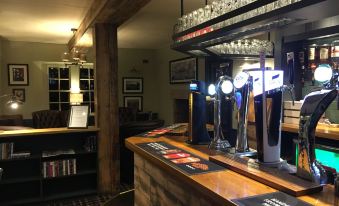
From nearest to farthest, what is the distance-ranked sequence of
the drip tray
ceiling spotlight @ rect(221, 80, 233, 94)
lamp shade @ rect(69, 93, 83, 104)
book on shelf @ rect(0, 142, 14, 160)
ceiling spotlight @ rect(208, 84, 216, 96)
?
1. the drip tray
2. ceiling spotlight @ rect(221, 80, 233, 94)
3. ceiling spotlight @ rect(208, 84, 216, 96)
4. book on shelf @ rect(0, 142, 14, 160)
5. lamp shade @ rect(69, 93, 83, 104)

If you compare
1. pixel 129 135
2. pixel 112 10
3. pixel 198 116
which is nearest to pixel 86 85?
pixel 129 135

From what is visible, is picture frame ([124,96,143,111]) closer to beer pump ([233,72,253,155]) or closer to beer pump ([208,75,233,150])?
beer pump ([208,75,233,150])

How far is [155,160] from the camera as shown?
5.70ft

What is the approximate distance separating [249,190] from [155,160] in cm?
70

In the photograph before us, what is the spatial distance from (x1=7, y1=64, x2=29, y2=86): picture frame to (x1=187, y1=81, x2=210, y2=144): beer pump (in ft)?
22.2

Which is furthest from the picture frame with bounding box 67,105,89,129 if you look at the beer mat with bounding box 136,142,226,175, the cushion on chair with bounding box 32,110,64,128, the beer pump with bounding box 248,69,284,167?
the beer pump with bounding box 248,69,284,167

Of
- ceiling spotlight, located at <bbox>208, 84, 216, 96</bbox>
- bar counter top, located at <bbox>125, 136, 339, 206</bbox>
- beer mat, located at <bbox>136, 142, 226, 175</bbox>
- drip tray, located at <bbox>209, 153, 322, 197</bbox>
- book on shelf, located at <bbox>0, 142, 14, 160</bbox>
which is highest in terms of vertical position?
ceiling spotlight, located at <bbox>208, 84, 216, 96</bbox>

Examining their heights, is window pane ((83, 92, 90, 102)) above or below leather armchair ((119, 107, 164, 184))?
above

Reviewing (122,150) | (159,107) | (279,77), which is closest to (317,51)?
(279,77)

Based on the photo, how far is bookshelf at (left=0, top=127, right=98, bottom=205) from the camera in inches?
148

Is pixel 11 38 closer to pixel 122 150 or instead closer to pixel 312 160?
pixel 122 150

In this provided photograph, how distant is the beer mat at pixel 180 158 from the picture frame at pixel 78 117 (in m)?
2.16

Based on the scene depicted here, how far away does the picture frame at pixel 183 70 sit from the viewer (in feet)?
22.6

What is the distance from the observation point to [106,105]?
13.7 ft
